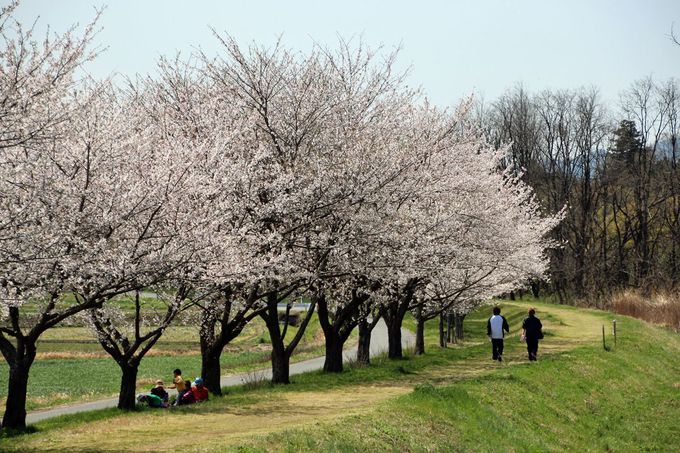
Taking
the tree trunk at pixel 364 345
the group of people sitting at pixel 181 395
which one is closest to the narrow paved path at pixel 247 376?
the tree trunk at pixel 364 345

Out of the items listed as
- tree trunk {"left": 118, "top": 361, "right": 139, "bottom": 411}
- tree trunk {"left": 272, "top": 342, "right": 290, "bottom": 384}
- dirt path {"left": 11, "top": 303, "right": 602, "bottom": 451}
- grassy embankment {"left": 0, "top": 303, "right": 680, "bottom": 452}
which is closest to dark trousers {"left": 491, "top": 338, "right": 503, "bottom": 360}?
grassy embankment {"left": 0, "top": 303, "right": 680, "bottom": 452}

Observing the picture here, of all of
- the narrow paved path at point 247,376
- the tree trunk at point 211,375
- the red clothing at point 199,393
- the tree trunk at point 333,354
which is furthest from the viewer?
the tree trunk at point 333,354

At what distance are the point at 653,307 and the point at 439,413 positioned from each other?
32891 millimetres

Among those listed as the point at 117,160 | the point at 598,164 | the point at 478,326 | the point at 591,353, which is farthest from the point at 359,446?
the point at 598,164

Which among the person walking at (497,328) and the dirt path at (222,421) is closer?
the dirt path at (222,421)

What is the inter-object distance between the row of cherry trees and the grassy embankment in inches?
79.3

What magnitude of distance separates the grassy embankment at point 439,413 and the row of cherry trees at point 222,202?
2.01 m

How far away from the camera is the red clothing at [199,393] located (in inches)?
723

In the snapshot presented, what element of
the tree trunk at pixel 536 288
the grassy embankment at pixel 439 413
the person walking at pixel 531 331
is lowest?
the grassy embankment at pixel 439 413

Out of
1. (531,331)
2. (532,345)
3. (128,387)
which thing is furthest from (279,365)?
(532,345)

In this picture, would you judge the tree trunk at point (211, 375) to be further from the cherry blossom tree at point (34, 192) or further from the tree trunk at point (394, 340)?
the tree trunk at point (394, 340)

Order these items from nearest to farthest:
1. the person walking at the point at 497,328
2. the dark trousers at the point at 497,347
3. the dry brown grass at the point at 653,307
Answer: the person walking at the point at 497,328 → the dark trousers at the point at 497,347 → the dry brown grass at the point at 653,307

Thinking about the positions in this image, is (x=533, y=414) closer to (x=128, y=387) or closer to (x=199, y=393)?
(x=199, y=393)

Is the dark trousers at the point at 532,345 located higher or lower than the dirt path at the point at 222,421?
higher
